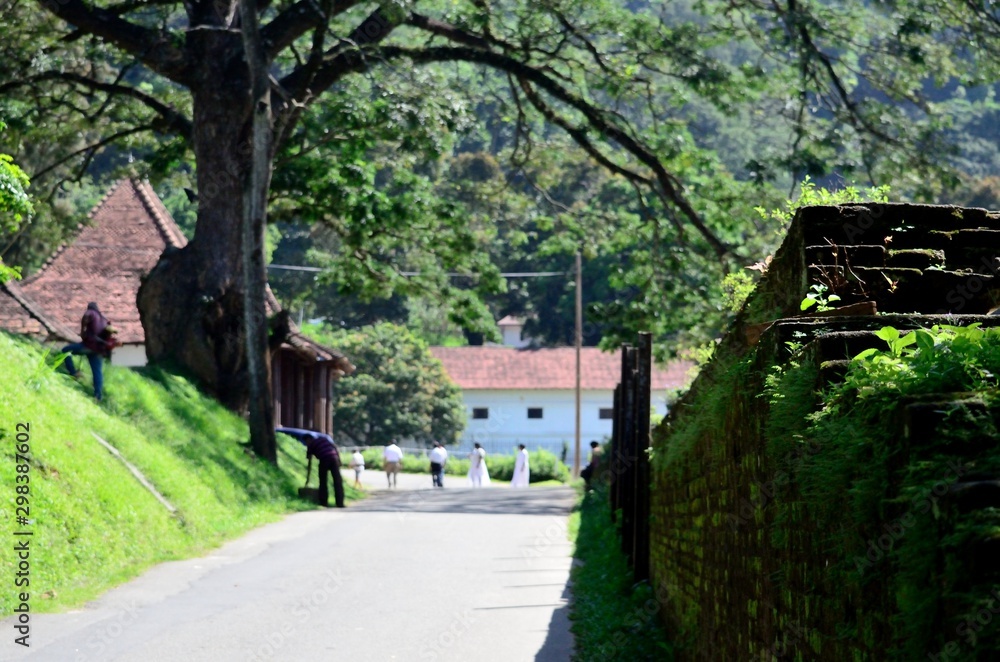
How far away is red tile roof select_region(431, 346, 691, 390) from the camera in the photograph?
229 feet

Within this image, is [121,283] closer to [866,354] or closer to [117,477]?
[117,477]

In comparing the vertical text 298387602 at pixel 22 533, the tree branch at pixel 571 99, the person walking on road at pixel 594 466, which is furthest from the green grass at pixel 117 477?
the tree branch at pixel 571 99

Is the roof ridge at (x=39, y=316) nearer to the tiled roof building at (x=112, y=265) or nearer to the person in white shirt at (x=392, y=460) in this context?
the tiled roof building at (x=112, y=265)

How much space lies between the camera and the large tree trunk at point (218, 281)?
2338cm

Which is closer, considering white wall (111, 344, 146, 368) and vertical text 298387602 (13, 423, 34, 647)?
vertical text 298387602 (13, 423, 34, 647)

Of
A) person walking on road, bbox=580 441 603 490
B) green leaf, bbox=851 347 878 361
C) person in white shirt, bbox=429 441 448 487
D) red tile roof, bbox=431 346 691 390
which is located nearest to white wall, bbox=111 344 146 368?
person in white shirt, bbox=429 441 448 487

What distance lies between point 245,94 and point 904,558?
70.4ft

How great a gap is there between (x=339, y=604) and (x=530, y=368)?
5904 cm

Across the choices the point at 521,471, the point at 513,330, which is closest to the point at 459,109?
the point at 521,471

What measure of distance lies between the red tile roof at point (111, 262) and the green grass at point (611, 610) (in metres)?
21.6

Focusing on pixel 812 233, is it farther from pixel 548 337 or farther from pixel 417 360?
pixel 548 337

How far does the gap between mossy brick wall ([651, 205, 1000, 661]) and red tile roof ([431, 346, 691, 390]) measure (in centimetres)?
6041

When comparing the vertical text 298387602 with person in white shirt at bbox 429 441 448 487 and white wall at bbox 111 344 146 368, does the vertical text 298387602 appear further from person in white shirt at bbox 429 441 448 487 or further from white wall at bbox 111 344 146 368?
person in white shirt at bbox 429 441 448 487

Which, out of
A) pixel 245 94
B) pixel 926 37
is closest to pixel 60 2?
pixel 245 94
